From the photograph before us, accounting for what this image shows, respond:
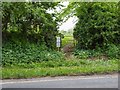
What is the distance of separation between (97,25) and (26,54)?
440 centimetres

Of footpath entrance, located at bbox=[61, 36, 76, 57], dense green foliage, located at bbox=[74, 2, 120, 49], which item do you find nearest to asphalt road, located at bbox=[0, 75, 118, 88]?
footpath entrance, located at bbox=[61, 36, 76, 57]

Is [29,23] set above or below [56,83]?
above

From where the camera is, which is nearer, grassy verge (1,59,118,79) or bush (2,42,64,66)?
grassy verge (1,59,118,79)

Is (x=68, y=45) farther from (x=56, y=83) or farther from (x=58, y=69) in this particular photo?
(x=56, y=83)

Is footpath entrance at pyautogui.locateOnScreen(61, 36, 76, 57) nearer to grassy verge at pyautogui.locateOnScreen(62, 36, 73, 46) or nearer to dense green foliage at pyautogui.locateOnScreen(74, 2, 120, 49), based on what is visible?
grassy verge at pyautogui.locateOnScreen(62, 36, 73, 46)

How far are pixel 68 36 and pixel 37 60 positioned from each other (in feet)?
14.7

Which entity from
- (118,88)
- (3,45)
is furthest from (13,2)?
(118,88)

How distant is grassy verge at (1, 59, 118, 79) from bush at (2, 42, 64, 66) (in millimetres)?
679

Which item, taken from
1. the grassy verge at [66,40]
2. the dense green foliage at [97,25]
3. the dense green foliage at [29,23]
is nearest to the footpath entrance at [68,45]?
the grassy verge at [66,40]

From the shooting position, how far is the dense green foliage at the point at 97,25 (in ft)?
48.6

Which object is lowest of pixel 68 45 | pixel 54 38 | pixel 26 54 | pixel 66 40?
pixel 26 54

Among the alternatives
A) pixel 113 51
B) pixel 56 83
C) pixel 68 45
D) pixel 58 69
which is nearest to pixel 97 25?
pixel 113 51

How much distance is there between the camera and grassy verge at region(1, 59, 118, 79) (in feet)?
31.6

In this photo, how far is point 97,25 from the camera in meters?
14.8
